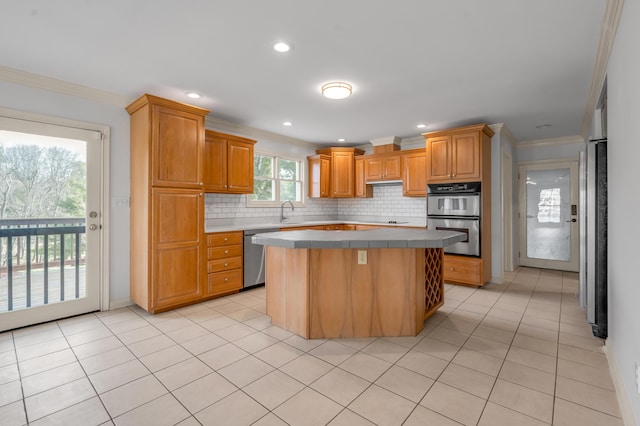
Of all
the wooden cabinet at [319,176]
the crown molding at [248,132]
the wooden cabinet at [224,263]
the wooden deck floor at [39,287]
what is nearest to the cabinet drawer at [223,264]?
the wooden cabinet at [224,263]

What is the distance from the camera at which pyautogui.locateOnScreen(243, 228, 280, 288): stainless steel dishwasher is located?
4480 millimetres

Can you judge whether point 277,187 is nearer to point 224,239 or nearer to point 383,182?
point 224,239

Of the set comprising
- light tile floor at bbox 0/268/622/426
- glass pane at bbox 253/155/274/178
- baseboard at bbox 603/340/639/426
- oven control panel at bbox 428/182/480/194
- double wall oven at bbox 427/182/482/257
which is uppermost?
glass pane at bbox 253/155/274/178

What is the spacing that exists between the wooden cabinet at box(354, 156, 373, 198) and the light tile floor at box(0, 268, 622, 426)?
10.8 ft

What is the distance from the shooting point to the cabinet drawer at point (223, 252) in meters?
4.06

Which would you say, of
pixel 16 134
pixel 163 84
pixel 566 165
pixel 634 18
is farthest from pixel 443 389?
pixel 566 165

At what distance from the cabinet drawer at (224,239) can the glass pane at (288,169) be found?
1.84 m

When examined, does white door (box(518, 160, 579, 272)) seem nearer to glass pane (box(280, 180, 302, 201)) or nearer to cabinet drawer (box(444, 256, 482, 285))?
cabinet drawer (box(444, 256, 482, 285))

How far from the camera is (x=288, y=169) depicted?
6117 mm

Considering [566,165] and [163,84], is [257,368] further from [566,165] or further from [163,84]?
[566,165]

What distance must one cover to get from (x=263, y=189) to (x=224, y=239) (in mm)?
1674

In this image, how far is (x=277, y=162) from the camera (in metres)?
5.80

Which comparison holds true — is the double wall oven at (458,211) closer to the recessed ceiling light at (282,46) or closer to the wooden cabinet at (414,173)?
the wooden cabinet at (414,173)

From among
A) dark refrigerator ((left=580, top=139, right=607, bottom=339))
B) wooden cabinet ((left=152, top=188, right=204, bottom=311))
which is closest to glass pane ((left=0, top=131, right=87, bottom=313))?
wooden cabinet ((left=152, top=188, right=204, bottom=311))
